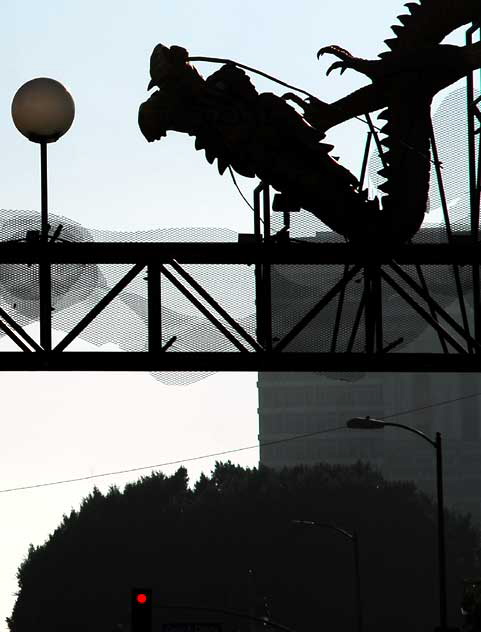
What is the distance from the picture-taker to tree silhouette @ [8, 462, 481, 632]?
97750mm

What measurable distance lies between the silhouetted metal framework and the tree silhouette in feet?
238

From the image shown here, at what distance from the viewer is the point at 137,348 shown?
60.4 ft

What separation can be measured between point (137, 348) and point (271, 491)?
92.2m

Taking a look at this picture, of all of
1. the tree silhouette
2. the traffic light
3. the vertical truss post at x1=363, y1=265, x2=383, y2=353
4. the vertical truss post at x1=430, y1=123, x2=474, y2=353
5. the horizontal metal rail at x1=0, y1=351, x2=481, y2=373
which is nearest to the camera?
the horizontal metal rail at x1=0, y1=351, x2=481, y2=373

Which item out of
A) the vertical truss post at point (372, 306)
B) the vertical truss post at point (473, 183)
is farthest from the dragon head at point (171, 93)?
the vertical truss post at point (473, 183)

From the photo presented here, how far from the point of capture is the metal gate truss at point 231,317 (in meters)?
17.6

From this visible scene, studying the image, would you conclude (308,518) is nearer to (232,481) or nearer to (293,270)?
(232,481)

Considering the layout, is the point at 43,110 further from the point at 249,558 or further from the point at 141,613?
the point at 249,558

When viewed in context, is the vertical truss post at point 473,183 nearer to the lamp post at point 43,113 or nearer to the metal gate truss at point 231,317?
the metal gate truss at point 231,317

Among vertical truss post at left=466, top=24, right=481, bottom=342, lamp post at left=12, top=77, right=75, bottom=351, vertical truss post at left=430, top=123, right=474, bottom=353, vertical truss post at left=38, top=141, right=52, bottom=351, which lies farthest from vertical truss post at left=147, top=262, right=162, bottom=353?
vertical truss post at left=466, top=24, right=481, bottom=342

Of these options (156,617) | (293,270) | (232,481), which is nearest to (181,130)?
(293,270)

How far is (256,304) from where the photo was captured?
1827cm

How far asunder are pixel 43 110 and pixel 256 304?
2739mm

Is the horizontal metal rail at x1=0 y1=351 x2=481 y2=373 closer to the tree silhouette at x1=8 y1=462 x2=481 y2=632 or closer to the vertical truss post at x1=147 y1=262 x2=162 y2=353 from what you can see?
the vertical truss post at x1=147 y1=262 x2=162 y2=353
